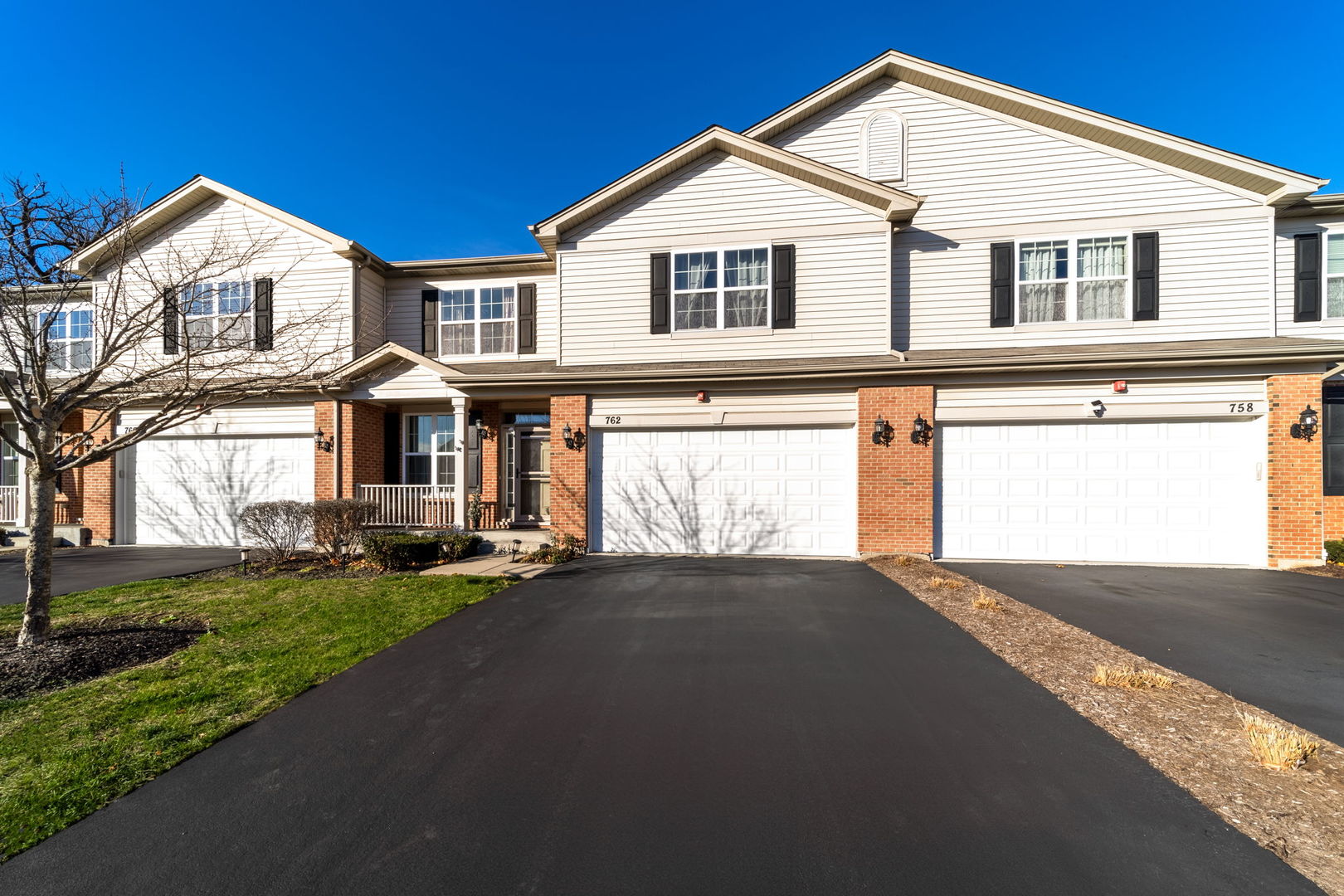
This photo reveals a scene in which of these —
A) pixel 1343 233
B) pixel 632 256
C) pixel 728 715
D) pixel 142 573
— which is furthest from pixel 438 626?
pixel 1343 233

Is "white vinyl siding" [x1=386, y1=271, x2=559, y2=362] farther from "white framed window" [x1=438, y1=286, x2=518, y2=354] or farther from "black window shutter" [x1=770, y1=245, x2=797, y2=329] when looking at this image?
"black window shutter" [x1=770, y1=245, x2=797, y2=329]

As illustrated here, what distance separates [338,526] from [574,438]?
447 cm

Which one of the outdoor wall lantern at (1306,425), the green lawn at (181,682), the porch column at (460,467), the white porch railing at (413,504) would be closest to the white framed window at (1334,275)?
the outdoor wall lantern at (1306,425)

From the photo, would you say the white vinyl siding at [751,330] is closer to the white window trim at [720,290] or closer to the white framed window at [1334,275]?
the white window trim at [720,290]

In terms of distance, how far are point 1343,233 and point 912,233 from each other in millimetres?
7687

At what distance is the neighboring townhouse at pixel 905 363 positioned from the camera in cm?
903

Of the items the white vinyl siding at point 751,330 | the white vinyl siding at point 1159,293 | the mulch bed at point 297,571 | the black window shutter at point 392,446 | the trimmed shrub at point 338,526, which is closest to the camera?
the mulch bed at point 297,571

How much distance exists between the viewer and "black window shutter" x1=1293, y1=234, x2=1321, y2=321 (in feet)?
32.2

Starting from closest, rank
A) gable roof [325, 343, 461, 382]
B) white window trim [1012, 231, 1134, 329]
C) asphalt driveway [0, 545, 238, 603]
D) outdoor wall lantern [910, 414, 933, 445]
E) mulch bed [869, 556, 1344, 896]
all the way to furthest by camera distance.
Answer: mulch bed [869, 556, 1344, 896] → asphalt driveway [0, 545, 238, 603] → outdoor wall lantern [910, 414, 933, 445] → white window trim [1012, 231, 1134, 329] → gable roof [325, 343, 461, 382]

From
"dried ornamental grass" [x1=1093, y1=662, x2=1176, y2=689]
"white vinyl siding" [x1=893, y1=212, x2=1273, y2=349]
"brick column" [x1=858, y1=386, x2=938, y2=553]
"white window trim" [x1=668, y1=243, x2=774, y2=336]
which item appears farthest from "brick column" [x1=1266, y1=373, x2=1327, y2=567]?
"white window trim" [x1=668, y1=243, x2=774, y2=336]

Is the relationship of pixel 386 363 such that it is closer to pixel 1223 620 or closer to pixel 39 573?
pixel 39 573

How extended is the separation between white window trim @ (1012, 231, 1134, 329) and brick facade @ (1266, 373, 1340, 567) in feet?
8.19

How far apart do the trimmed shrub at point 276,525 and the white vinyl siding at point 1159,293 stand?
37.6ft

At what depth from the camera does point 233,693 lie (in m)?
4.15
